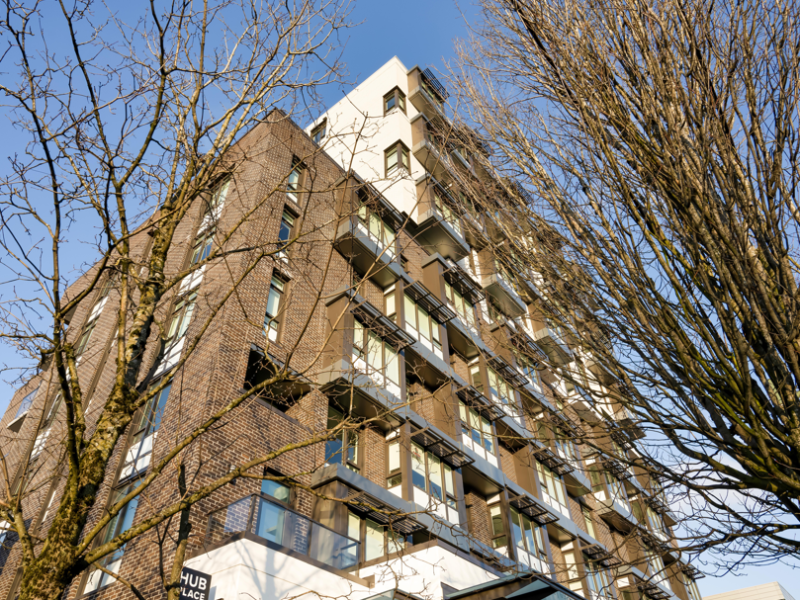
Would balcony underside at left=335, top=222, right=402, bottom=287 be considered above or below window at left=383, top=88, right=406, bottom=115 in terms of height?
below

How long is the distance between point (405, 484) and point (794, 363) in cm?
1174

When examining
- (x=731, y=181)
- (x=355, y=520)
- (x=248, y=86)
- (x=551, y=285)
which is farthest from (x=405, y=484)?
(x=731, y=181)

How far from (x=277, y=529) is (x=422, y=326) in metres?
10.9

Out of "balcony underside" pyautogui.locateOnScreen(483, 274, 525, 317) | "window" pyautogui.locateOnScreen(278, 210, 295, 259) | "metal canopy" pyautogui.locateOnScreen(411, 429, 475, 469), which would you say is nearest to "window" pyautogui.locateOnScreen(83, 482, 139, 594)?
"metal canopy" pyautogui.locateOnScreen(411, 429, 475, 469)

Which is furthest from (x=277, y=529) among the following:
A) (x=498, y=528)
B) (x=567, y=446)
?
(x=498, y=528)

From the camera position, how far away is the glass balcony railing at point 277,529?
1055 centimetres

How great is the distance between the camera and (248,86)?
7895 mm

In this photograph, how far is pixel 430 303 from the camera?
20.9 meters

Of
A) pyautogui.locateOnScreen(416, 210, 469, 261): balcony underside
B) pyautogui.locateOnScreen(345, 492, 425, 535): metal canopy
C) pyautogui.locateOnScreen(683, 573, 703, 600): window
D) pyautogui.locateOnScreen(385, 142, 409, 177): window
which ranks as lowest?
pyautogui.locateOnScreen(345, 492, 425, 535): metal canopy

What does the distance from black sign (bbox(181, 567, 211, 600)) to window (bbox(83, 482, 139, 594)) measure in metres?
3.34

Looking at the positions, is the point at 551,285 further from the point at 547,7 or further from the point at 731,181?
the point at 547,7

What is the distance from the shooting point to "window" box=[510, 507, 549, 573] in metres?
18.2

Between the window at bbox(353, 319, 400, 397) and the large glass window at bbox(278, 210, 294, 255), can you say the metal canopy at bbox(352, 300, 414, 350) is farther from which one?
the large glass window at bbox(278, 210, 294, 255)

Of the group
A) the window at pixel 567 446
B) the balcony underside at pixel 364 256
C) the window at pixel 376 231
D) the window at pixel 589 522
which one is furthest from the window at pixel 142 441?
the window at pixel 589 522
